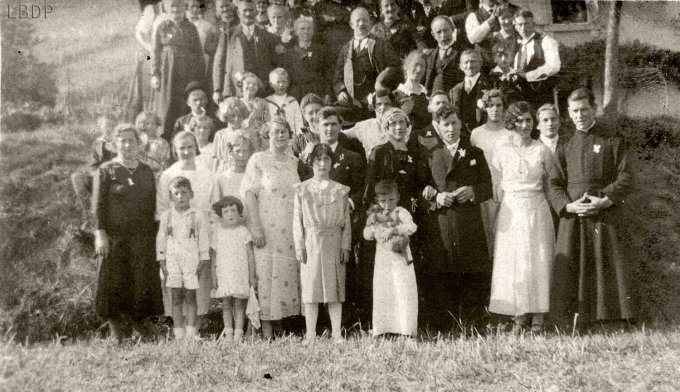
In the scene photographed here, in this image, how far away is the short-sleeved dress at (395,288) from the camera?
577 cm

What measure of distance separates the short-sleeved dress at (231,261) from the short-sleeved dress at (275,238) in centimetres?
13

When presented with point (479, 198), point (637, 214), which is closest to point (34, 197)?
point (479, 198)

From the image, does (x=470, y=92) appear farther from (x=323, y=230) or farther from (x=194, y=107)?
(x=194, y=107)

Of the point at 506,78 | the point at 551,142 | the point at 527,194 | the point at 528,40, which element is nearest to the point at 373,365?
the point at 527,194

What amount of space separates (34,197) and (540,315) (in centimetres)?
Result: 457

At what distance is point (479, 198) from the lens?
239 inches

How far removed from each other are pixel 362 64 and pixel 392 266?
2.15 metres

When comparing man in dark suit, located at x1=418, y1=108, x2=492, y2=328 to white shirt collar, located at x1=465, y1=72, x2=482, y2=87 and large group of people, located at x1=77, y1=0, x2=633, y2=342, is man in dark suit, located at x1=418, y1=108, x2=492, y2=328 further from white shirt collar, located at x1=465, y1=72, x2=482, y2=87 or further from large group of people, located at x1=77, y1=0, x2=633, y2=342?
white shirt collar, located at x1=465, y1=72, x2=482, y2=87

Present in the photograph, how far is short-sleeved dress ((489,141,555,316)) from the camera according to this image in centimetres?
599

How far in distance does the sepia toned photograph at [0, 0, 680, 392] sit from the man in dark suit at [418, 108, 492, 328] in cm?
2

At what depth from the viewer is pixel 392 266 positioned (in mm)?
5840

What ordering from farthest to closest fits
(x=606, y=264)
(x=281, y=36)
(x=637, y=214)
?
(x=281, y=36), (x=637, y=214), (x=606, y=264)

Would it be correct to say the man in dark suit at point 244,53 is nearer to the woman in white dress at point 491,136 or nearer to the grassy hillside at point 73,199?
the grassy hillside at point 73,199

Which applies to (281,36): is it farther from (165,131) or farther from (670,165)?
(670,165)
